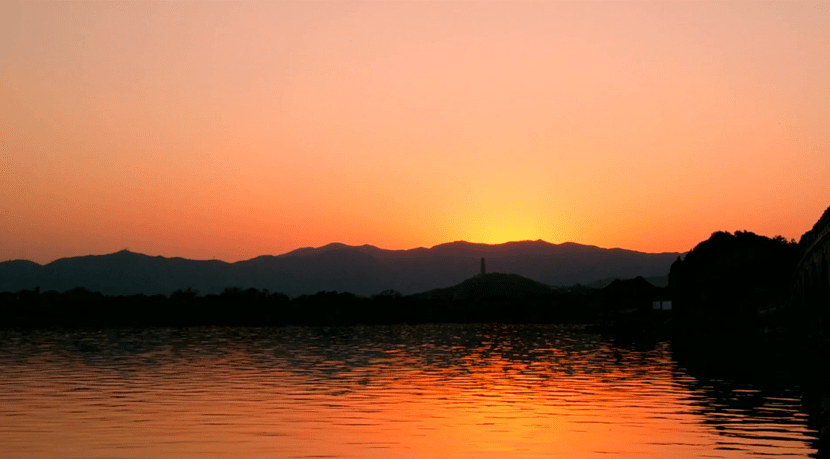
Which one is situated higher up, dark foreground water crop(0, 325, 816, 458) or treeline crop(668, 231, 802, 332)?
treeline crop(668, 231, 802, 332)

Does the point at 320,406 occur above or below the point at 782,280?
below

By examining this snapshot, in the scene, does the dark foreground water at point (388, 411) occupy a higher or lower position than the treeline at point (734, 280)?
lower

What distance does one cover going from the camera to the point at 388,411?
41812 millimetres

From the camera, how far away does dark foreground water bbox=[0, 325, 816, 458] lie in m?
31.5

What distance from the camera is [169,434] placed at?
34.0 meters

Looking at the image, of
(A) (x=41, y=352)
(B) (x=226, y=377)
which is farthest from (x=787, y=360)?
(A) (x=41, y=352)

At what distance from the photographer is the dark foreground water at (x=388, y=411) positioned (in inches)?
1239

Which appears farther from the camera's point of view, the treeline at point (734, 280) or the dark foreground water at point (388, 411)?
the treeline at point (734, 280)

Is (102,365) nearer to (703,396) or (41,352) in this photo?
(41,352)

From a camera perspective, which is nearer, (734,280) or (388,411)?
(388,411)

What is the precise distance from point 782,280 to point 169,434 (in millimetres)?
109855

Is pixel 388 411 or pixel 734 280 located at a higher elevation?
pixel 734 280

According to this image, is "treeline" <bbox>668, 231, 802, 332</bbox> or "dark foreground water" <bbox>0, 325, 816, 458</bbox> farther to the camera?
"treeline" <bbox>668, 231, 802, 332</bbox>

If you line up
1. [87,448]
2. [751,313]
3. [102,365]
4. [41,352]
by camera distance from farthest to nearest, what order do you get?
1. [751,313]
2. [41,352]
3. [102,365]
4. [87,448]
